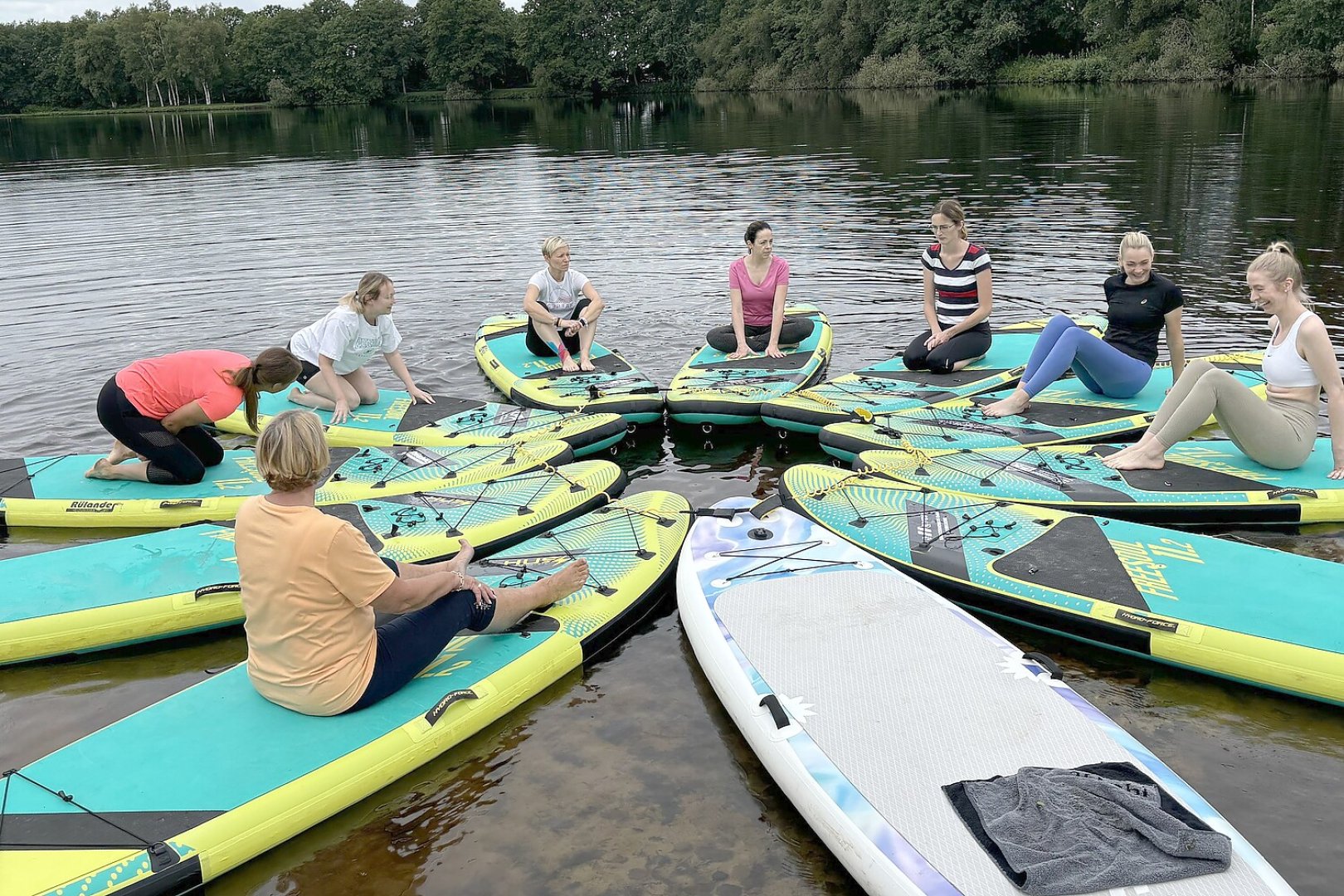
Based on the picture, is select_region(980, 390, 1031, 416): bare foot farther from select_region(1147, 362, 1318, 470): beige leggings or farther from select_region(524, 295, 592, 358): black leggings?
select_region(524, 295, 592, 358): black leggings

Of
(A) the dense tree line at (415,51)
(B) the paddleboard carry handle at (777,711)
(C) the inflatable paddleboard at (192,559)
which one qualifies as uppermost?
(A) the dense tree line at (415,51)

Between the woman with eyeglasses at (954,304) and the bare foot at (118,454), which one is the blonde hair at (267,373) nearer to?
the bare foot at (118,454)

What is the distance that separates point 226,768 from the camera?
490 centimetres

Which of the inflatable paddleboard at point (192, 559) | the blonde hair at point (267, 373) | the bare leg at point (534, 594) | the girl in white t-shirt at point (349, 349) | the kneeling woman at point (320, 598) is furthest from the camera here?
the girl in white t-shirt at point (349, 349)

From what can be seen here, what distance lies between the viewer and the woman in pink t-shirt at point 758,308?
1105cm

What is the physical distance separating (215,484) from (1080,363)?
25.6 ft

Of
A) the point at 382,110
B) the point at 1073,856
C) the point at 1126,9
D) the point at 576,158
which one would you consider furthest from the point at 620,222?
the point at 382,110

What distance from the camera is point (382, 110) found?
82562 mm

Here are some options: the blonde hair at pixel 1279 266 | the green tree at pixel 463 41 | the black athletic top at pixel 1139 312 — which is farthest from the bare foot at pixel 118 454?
the green tree at pixel 463 41

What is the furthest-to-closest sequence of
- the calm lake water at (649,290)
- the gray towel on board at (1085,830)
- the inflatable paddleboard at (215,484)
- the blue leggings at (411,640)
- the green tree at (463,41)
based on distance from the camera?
the green tree at (463,41)
the inflatable paddleboard at (215,484)
the blue leggings at (411,640)
the calm lake water at (649,290)
the gray towel on board at (1085,830)

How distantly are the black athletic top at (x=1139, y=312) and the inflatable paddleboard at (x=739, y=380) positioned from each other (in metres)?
3.02

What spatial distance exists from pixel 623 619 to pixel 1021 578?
2.59 metres

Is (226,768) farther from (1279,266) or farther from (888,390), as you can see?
(1279,266)

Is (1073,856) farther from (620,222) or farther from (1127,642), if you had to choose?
(620,222)
